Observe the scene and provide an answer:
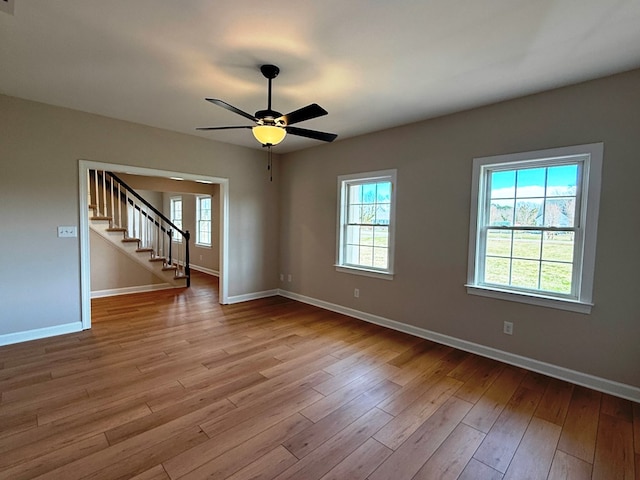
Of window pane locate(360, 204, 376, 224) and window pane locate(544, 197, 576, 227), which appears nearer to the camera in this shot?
window pane locate(544, 197, 576, 227)

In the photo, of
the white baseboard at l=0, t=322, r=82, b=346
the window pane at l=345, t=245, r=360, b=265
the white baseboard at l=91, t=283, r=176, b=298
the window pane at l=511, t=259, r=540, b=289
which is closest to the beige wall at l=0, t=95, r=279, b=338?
the white baseboard at l=0, t=322, r=82, b=346

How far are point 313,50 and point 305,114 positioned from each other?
48cm

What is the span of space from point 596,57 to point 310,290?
4.43 m

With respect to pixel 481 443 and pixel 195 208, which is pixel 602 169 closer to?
pixel 481 443

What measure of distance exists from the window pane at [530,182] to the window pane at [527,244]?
0.38m

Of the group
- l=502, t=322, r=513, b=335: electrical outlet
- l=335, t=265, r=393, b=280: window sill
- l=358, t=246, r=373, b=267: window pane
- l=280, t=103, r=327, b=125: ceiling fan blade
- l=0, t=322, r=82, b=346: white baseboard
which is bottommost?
l=0, t=322, r=82, b=346: white baseboard

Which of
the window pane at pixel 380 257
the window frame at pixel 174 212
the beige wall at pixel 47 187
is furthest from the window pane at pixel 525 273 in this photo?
the window frame at pixel 174 212

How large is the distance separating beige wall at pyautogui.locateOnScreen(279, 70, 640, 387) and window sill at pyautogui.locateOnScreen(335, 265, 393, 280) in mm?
79

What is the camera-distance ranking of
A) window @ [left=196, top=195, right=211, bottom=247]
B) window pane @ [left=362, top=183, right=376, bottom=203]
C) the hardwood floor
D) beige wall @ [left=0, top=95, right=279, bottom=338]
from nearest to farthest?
the hardwood floor, beige wall @ [left=0, top=95, right=279, bottom=338], window pane @ [left=362, top=183, right=376, bottom=203], window @ [left=196, top=195, right=211, bottom=247]

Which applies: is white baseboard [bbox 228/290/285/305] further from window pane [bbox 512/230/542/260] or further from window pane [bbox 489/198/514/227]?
window pane [bbox 512/230/542/260]

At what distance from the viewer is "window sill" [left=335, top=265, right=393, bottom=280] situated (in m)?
4.24

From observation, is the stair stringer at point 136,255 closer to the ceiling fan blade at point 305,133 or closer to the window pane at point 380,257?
the window pane at point 380,257

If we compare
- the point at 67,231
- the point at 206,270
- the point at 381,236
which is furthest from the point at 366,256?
the point at 206,270

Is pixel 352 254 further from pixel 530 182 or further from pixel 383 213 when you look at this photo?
pixel 530 182
